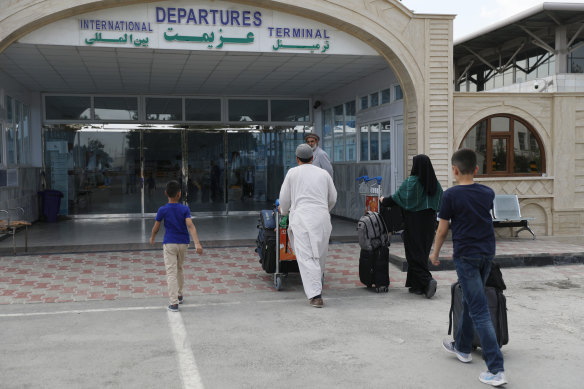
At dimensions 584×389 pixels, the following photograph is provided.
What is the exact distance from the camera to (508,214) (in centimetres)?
1137

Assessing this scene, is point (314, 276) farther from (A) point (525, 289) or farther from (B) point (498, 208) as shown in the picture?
(B) point (498, 208)

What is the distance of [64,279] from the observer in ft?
25.9

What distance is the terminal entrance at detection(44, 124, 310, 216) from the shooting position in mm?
16391

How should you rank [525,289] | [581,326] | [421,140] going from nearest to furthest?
[581,326] → [525,289] → [421,140]

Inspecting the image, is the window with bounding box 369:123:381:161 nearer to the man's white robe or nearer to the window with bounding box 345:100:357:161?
the window with bounding box 345:100:357:161

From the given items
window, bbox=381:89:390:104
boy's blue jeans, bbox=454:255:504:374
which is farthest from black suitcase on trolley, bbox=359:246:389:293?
window, bbox=381:89:390:104

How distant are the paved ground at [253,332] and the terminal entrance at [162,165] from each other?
8276 millimetres

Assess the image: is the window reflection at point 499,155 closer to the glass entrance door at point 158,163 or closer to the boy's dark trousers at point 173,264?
the boy's dark trousers at point 173,264

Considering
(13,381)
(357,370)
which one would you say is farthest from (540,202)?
(13,381)

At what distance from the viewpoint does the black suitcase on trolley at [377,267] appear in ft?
23.0

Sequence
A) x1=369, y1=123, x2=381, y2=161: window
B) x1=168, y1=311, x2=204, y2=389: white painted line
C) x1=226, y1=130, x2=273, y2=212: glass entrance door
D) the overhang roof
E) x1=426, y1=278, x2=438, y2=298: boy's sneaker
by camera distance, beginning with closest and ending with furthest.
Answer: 1. x1=168, y1=311, x2=204, y2=389: white painted line
2. x1=426, y1=278, x2=438, y2=298: boy's sneaker
3. x1=369, y1=123, x2=381, y2=161: window
4. x1=226, y1=130, x2=273, y2=212: glass entrance door
5. the overhang roof

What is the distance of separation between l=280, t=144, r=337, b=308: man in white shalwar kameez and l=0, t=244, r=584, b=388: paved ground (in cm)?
36

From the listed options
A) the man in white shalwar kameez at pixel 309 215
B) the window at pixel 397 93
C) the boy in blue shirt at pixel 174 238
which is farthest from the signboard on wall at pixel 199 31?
the boy in blue shirt at pixel 174 238

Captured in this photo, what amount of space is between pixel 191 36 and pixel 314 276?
572cm
